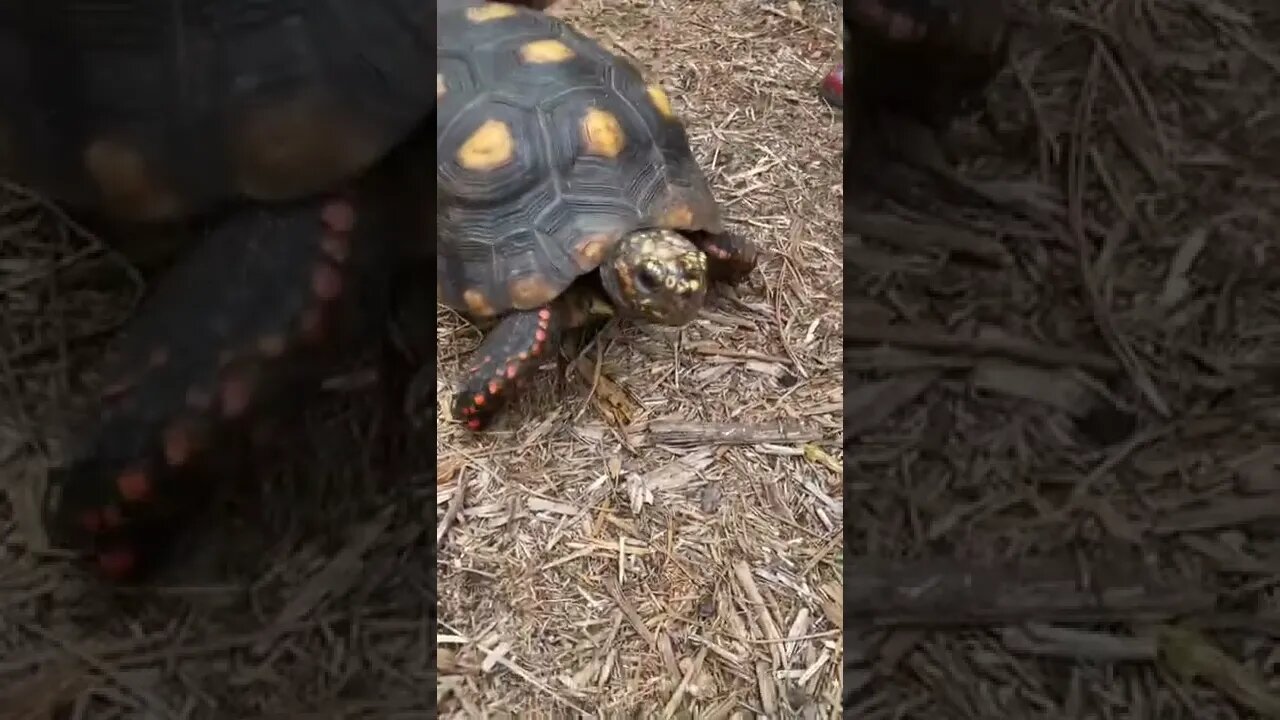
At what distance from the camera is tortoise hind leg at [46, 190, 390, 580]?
0.37 meters

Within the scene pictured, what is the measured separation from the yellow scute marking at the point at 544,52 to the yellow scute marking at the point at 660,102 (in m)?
0.10

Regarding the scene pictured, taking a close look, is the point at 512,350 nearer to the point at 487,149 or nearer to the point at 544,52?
the point at 487,149

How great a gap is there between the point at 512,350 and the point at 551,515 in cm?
18

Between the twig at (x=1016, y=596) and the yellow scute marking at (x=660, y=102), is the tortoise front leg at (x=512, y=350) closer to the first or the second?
the yellow scute marking at (x=660, y=102)

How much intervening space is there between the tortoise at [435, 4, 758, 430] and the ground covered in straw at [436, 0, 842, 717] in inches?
2.4

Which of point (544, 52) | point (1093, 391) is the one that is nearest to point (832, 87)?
point (544, 52)

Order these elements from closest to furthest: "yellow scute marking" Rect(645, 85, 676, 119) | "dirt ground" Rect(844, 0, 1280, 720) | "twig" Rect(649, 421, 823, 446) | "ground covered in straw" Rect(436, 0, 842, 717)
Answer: "dirt ground" Rect(844, 0, 1280, 720)
"ground covered in straw" Rect(436, 0, 842, 717)
"twig" Rect(649, 421, 823, 446)
"yellow scute marking" Rect(645, 85, 676, 119)

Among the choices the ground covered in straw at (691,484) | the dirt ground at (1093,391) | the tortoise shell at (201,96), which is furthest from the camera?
the ground covered in straw at (691,484)

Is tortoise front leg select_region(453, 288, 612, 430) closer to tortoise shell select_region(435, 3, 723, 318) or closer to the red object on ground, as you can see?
tortoise shell select_region(435, 3, 723, 318)

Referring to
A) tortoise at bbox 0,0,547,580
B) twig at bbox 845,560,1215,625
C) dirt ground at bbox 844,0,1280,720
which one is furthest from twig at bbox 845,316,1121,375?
tortoise at bbox 0,0,547,580

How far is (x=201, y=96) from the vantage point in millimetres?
419

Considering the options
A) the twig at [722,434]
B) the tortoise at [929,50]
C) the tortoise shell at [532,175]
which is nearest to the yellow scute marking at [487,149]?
the tortoise shell at [532,175]

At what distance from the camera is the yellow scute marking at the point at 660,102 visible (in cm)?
102

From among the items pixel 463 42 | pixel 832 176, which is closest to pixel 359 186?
pixel 463 42
